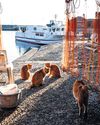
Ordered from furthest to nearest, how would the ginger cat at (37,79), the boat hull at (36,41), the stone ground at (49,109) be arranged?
1. the boat hull at (36,41)
2. the ginger cat at (37,79)
3. the stone ground at (49,109)

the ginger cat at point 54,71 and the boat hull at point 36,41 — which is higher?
the ginger cat at point 54,71

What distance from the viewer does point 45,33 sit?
4056cm

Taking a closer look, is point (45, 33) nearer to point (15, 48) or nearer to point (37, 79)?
point (15, 48)

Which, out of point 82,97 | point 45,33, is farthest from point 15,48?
point 82,97

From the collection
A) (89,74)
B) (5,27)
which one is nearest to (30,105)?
(89,74)

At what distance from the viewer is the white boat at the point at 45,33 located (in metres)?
40.0

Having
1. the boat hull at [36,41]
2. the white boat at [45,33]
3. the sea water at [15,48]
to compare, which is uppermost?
the white boat at [45,33]

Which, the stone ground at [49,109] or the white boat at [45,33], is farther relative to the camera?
the white boat at [45,33]

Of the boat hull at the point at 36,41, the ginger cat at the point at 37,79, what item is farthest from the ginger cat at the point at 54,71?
the boat hull at the point at 36,41

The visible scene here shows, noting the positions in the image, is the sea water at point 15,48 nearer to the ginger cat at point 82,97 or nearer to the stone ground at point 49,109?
the stone ground at point 49,109

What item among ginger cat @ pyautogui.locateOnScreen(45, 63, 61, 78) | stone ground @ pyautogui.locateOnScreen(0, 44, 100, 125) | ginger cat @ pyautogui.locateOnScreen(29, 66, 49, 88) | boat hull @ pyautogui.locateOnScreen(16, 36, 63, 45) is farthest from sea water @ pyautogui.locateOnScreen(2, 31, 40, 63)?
stone ground @ pyautogui.locateOnScreen(0, 44, 100, 125)

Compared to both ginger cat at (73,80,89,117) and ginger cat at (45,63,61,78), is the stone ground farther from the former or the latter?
ginger cat at (45,63,61,78)

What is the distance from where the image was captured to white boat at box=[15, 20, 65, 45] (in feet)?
131

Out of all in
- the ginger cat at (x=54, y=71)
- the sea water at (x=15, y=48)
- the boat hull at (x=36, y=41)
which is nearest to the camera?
the ginger cat at (x=54, y=71)
